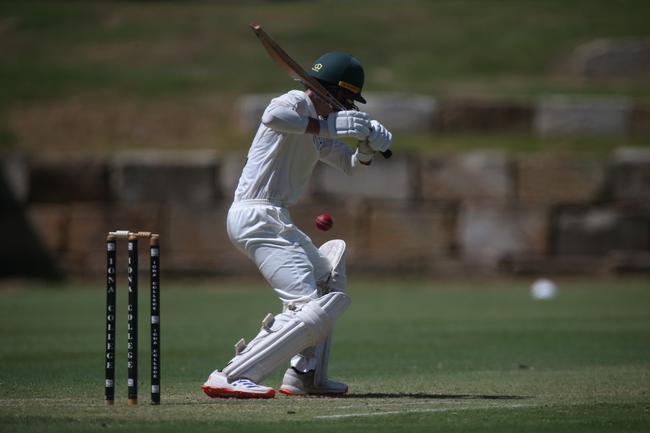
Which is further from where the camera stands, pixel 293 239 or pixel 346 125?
pixel 293 239

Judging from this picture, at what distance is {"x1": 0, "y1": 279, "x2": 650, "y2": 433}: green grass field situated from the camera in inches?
280

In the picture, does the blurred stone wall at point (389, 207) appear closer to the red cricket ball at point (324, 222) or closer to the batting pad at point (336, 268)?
the batting pad at point (336, 268)

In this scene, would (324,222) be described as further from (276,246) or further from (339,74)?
(339,74)

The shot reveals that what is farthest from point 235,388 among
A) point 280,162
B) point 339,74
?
point 339,74

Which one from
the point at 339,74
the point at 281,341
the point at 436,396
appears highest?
the point at 339,74

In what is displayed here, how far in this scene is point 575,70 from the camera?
28266 millimetres

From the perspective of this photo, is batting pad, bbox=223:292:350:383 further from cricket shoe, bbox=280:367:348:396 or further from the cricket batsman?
cricket shoe, bbox=280:367:348:396

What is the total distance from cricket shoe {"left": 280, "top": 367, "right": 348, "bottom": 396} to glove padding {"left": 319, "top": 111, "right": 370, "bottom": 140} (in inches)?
66.0

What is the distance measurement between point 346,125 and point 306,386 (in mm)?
1853

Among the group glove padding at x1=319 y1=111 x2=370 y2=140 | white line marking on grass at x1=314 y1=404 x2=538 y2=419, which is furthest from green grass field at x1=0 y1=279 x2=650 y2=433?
glove padding at x1=319 y1=111 x2=370 y2=140

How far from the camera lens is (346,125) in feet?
26.2

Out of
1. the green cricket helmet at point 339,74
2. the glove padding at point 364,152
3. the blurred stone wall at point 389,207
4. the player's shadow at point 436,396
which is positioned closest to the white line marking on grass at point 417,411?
the player's shadow at point 436,396

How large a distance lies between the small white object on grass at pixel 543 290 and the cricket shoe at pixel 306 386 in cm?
1077

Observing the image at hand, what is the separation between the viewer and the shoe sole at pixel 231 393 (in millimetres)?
7895
